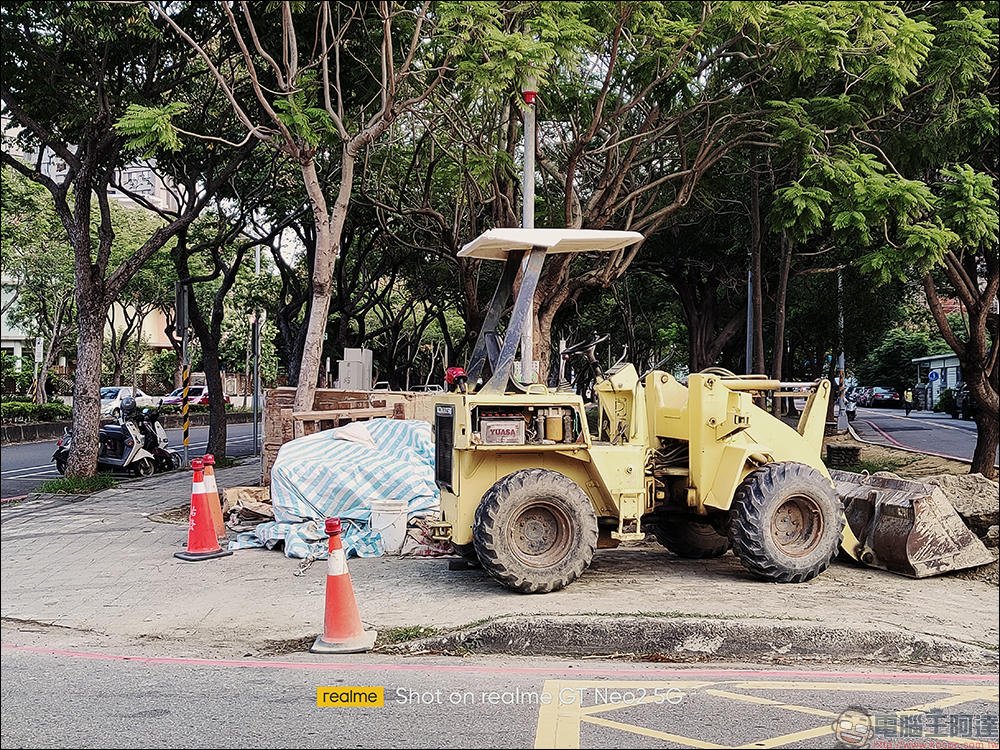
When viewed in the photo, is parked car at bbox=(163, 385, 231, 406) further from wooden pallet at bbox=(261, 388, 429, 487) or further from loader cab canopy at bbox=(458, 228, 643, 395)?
loader cab canopy at bbox=(458, 228, 643, 395)

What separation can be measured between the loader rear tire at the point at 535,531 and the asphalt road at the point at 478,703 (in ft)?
4.23

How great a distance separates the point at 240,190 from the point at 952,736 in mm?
21104

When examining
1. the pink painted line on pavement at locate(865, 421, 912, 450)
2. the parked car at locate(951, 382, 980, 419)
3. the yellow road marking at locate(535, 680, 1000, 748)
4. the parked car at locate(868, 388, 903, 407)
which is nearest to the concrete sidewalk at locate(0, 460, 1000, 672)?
the yellow road marking at locate(535, 680, 1000, 748)

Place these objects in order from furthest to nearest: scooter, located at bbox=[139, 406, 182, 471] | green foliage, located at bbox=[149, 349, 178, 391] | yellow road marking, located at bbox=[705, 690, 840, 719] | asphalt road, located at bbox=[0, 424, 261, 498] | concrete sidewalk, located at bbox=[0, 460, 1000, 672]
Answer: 1. green foliage, located at bbox=[149, 349, 178, 391]
2. scooter, located at bbox=[139, 406, 182, 471]
3. asphalt road, located at bbox=[0, 424, 261, 498]
4. concrete sidewalk, located at bbox=[0, 460, 1000, 672]
5. yellow road marking, located at bbox=[705, 690, 840, 719]

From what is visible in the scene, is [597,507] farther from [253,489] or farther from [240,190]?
[240,190]

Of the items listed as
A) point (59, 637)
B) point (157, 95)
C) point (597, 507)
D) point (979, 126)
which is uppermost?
point (157, 95)

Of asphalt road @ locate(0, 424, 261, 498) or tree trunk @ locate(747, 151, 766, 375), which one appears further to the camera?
asphalt road @ locate(0, 424, 261, 498)

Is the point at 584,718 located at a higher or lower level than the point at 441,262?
lower

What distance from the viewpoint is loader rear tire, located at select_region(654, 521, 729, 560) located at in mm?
9781

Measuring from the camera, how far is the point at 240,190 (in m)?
23.3

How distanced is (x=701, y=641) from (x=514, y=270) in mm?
3794

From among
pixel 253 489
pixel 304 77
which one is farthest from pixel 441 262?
pixel 253 489

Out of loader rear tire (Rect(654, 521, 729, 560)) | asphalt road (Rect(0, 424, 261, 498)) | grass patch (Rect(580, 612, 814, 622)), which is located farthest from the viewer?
asphalt road (Rect(0, 424, 261, 498))

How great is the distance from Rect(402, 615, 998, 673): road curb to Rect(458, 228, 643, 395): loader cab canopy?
2.22 metres
